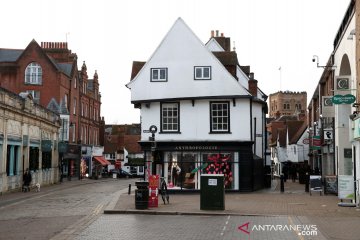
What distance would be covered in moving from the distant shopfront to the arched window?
26.6 m

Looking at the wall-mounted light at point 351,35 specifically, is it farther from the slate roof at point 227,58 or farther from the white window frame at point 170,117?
the slate roof at point 227,58

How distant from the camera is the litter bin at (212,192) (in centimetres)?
2025

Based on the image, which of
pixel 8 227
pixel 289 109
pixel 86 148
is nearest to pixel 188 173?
pixel 8 227

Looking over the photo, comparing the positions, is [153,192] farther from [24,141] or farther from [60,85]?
[60,85]

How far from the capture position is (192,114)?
32156 mm

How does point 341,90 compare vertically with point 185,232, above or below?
above

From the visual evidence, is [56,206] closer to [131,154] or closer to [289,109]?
[131,154]

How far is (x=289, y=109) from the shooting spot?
15625 centimetres

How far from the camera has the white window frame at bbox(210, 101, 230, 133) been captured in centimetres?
3175

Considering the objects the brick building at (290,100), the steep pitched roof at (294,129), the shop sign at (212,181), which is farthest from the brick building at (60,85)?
the brick building at (290,100)

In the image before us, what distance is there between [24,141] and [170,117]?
11.5 meters

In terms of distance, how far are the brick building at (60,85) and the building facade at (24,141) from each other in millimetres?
3873

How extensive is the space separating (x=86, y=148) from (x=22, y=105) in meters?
28.3

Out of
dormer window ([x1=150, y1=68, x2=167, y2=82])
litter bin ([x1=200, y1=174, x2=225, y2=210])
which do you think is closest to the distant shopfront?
dormer window ([x1=150, y1=68, x2=167, y2=82])
